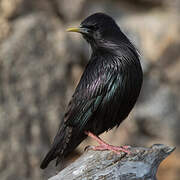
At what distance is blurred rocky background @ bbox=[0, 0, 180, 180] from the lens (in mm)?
→ 9172

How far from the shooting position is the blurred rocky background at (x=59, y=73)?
917 centimetres

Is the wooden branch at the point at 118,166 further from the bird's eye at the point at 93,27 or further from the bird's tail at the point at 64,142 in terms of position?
the bird's eye at the point at 93,27

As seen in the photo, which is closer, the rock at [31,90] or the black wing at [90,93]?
the black wing at [90,93]

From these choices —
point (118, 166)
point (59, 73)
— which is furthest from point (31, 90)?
point (118, 166)

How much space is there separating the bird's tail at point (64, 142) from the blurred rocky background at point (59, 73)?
10.1 ft

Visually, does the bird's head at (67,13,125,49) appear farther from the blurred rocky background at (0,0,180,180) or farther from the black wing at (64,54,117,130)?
the blurred rocky background at (0,0,180,180)

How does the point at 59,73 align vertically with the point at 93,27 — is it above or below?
below

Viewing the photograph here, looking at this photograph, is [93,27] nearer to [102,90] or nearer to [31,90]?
[102,90]

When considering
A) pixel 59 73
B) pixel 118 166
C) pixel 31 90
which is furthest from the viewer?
pixel 59 73

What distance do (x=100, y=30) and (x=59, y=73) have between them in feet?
11.6

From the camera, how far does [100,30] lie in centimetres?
623

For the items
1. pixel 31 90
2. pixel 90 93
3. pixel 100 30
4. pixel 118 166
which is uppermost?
pixel 100 30

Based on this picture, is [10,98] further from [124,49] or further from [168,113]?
[124,49]

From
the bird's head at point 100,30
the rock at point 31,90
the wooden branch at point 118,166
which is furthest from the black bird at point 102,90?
the rock at point 31,90
